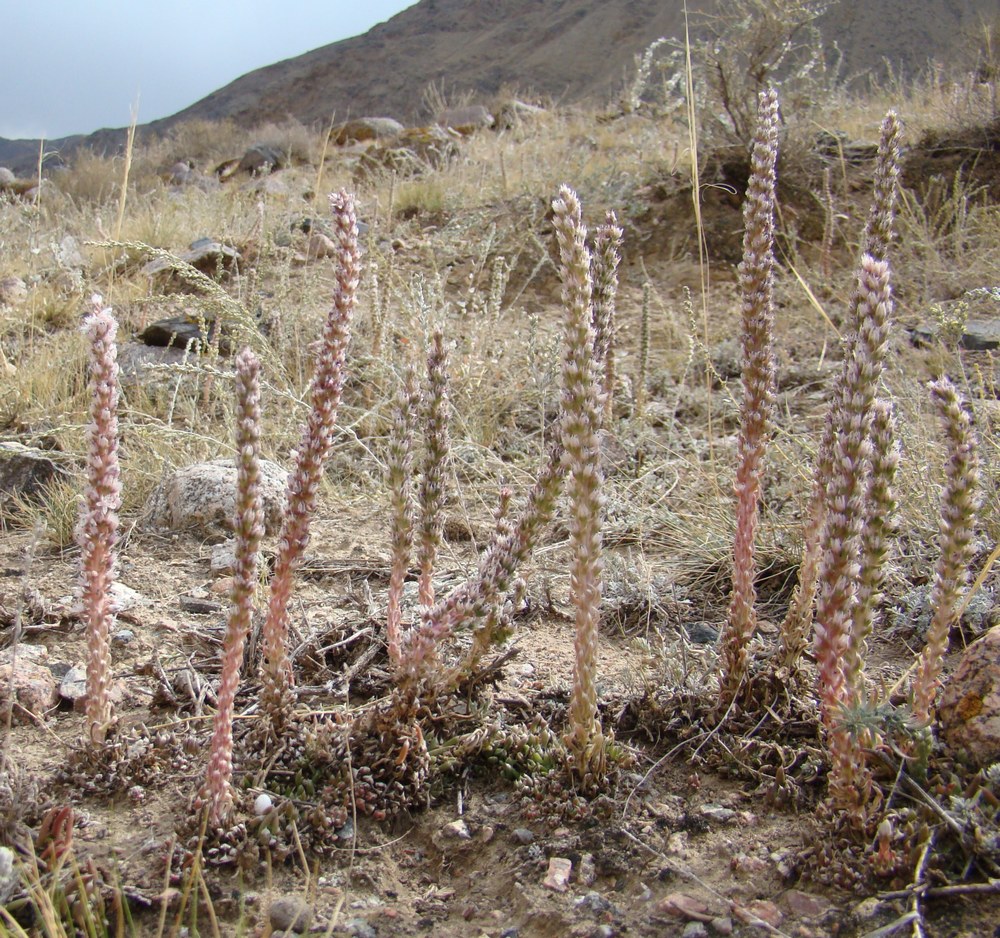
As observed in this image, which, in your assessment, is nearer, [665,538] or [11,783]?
[11,783]

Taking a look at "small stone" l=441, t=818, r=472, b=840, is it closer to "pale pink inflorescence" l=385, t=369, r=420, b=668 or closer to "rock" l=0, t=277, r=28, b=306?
"pale pink inflorescence" l=385, t=369, r=420, b=668

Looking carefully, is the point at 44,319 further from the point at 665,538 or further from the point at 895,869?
the point at 895,869

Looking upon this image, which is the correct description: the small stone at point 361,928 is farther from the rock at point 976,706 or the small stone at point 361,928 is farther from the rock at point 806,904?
the rock at point 976,706

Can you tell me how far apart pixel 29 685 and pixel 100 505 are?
838mm

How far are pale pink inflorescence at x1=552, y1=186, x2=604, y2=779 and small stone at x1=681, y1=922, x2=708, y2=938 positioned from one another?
351 mm

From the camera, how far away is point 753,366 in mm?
1789

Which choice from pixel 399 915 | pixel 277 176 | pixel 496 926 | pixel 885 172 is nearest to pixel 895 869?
pixel 496 926

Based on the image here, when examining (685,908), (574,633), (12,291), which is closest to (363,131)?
(12,291)

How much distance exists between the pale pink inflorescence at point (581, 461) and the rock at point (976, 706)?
0.69m

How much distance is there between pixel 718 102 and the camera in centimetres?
830

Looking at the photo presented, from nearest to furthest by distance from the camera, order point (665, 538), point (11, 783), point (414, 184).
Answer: point (11, 783)
point (665, 538)
point (414, 184)

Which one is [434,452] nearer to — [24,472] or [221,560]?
[221,560]

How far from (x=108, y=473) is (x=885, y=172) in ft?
5.40

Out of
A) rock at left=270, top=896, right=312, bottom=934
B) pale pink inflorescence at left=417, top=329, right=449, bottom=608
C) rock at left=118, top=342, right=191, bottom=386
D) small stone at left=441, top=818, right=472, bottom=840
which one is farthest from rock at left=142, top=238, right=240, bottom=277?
rock at left=270, top=896, right=312, bottom=934
